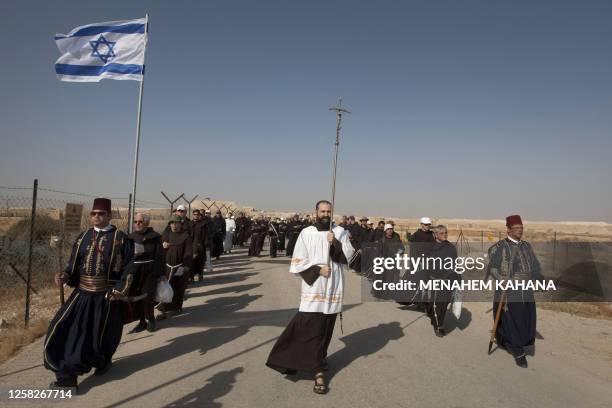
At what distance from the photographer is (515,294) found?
5.86m

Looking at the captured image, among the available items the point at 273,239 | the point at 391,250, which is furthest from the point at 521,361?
the point at 273,239

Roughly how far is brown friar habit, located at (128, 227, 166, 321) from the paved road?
0.47 metres

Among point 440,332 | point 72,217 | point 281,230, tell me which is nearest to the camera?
point 440,332

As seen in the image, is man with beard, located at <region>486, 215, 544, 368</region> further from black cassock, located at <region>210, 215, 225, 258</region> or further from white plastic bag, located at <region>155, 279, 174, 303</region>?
black cassock, located at <region>210, 215, 225, 258</region>

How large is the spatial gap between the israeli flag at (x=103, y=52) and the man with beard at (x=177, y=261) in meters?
3.89

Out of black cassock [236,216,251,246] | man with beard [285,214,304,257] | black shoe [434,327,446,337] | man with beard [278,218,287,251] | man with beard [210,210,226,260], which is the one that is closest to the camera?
black shoe [434,327,446,337]

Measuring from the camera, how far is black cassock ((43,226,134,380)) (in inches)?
171

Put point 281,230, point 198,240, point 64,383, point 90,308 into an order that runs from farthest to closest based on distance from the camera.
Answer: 1. point 281,230
2. point 198,240
3. point 90,308
4. point 64,383

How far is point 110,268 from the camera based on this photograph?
15.4 ft

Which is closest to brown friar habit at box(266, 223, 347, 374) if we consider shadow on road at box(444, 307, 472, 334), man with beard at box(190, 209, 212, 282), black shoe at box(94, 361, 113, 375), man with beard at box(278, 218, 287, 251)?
black shoe at box(94, 361, 113, 375)

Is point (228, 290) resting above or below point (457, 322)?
below

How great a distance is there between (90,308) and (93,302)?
0.24ft

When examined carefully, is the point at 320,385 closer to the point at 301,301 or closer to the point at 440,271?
the point at 301,301

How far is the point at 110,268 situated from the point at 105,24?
293 inches
